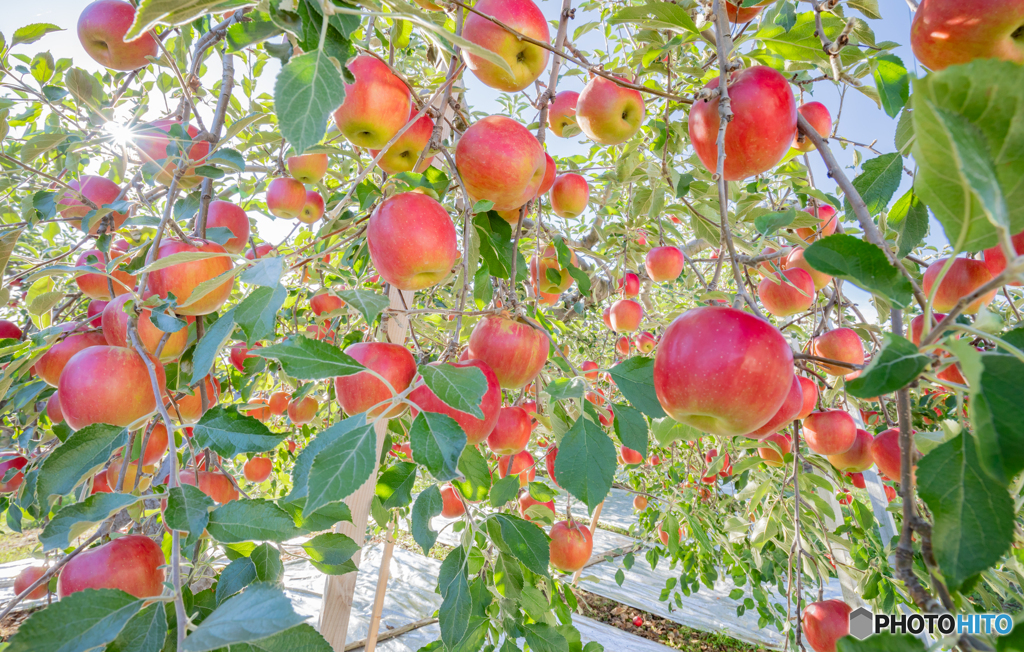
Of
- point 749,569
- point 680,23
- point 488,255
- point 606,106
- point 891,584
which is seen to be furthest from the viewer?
point 749,569

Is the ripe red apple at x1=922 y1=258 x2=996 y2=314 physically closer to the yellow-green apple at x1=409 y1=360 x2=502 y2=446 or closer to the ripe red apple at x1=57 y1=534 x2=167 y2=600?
the yellow-green apple at x1=409 y1=360 x2=502 y2=446

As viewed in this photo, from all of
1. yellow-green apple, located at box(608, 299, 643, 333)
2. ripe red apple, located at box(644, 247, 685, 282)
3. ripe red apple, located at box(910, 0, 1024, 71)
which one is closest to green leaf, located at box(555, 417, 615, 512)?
ripe red apple, located at box(910, 0, 1024, 71)

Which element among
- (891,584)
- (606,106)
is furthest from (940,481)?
(891,584)

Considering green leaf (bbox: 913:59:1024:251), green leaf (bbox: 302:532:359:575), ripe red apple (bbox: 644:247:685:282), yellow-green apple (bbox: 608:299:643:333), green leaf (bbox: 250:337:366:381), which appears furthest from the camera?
yellow-green apple (bbox: 608:299:643:333)

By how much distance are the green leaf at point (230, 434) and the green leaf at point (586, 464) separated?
350 millimetres

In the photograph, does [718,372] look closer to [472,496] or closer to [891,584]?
[472,496]

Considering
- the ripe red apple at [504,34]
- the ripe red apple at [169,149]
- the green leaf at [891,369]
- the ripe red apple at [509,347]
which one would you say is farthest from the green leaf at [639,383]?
the ripe red apple at [169,149]

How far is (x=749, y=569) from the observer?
246 cm

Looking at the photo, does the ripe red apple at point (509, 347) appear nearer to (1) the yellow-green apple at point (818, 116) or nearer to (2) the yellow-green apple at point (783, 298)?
(2) the yellow-green apple at point (783, 298)

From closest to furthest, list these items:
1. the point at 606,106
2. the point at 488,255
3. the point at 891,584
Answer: the point at 488,255 → the point at 606,106 → the point at 891,584

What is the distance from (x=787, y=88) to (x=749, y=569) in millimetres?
2512

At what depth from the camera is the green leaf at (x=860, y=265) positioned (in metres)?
0.42

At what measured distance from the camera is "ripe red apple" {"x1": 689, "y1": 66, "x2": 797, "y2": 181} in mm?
733

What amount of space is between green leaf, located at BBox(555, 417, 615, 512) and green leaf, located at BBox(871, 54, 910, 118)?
0.67m
